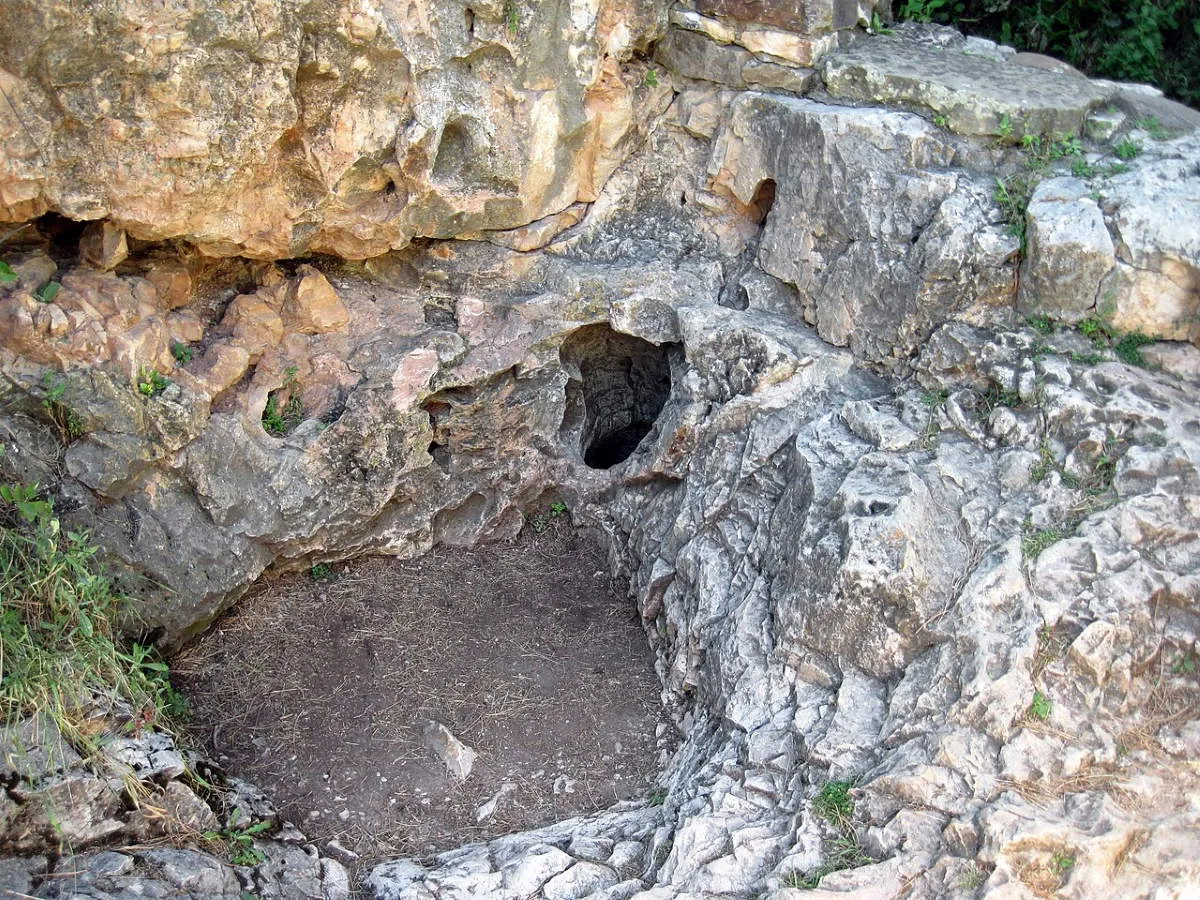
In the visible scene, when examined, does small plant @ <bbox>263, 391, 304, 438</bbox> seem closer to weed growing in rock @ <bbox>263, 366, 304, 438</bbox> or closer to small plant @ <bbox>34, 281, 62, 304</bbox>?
weed growing in rock @ <bbox>263, 366, 304, 438</bbox>

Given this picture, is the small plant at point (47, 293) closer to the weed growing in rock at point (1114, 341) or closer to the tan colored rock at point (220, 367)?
the tan colored rock at point (220, 367)

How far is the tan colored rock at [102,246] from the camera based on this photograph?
4812 millimetres

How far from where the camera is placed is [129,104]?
4.30 m

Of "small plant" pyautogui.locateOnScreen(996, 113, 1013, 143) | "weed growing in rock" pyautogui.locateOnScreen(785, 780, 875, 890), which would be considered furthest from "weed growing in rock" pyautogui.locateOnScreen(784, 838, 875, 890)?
"small plant" pyautogui.locateOnScreen(996, 113, 1013, 143)

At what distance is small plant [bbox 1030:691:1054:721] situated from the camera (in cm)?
391

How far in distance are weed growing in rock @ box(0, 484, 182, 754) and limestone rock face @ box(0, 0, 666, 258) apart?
1.31 m

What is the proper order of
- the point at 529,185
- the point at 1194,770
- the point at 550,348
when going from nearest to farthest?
1. the point at 1194,770
2. the point at 529,185
3. the point at 550,348

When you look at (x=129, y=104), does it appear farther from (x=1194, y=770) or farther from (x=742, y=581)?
(x=1194, y=770)

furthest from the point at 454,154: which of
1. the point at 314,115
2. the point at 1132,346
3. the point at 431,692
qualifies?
the point at 1132,346

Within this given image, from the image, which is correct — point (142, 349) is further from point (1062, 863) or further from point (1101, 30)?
point (1101, 30)

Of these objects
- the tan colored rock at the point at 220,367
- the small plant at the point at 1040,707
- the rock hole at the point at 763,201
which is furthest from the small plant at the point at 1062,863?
the tan colored rock at the point at 220,367

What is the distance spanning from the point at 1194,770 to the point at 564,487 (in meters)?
3.60

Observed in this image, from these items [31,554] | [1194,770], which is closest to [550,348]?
[31,554]

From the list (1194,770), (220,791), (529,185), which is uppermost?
(529,185)
